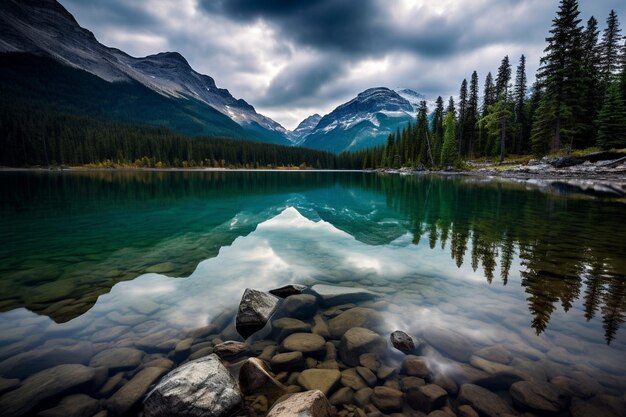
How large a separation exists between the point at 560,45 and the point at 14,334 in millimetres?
73486

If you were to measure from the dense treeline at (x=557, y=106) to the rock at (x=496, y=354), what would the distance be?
59128 mm

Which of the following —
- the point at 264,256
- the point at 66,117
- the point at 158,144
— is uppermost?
the point at 66,117

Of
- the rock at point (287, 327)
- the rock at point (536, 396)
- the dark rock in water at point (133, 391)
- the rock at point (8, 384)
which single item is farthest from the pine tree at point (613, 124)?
the rock at point (8, 384)

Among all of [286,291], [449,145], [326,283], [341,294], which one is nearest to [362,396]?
→ [341,294]

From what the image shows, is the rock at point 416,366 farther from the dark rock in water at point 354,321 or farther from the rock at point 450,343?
the dark rock in water at point 354,321

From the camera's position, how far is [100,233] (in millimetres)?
18250

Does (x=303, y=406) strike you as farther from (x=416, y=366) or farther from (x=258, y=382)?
(x=416, y=366)

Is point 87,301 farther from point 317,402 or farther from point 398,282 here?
point 398,282

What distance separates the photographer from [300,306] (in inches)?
335

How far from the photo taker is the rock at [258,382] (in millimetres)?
5164

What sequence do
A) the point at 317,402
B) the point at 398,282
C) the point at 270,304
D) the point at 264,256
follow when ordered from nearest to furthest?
the point at 317,402, the point at 270,304, the point at 398,282, the point at 264,256

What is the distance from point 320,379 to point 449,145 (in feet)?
302

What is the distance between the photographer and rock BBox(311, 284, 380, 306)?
904 cm

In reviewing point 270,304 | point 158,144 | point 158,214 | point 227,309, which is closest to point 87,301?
point 227,309
